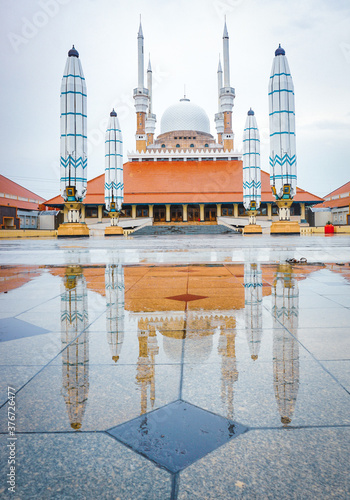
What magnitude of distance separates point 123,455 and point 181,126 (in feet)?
227

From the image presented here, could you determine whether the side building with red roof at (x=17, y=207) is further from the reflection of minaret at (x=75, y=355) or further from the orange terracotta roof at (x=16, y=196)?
the reflection of minaret at (x=75, y=355)

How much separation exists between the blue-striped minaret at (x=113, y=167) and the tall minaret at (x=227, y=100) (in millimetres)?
32374

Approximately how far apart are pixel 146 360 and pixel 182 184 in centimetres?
4776

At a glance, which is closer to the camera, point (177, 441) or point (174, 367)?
point (177, 441)

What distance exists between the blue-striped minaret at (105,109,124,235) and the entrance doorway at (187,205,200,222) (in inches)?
793

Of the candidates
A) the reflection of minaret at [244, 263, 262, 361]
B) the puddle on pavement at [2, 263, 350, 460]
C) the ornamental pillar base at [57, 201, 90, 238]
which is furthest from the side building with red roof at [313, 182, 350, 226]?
the reflection of minaret at [244, 263, 262, 361]

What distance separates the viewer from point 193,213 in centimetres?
5088

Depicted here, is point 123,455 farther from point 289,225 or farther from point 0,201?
point 0,201

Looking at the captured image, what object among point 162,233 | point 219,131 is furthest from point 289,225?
point 219,131

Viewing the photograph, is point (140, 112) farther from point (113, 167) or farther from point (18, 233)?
point (18, 233)

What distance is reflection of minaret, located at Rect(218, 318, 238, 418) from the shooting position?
1.84 meters

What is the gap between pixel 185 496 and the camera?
118 centimetres

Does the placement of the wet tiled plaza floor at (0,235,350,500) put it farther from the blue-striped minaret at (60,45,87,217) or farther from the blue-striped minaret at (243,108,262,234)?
the blue-striped minaret at (243,108,262,234)

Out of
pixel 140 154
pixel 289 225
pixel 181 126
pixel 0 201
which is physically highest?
pixel 181 126
